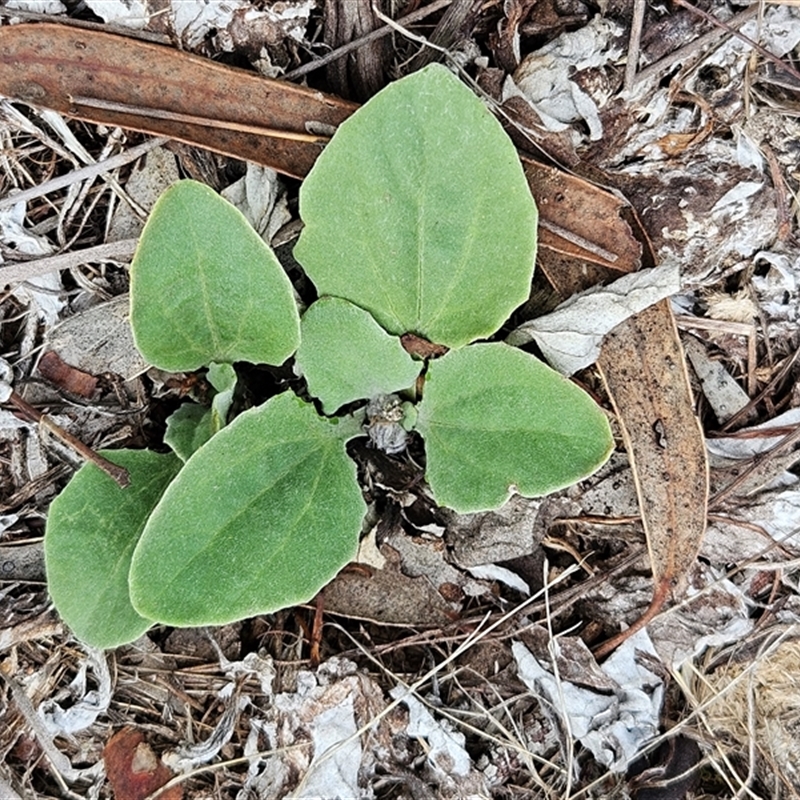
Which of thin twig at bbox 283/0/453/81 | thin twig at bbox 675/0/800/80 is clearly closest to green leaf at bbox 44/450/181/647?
thin twig at bbox 283/0/453/81

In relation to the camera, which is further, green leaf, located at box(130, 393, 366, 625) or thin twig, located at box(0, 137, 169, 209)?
thin twig, located at box(0, 137, 169, 209)

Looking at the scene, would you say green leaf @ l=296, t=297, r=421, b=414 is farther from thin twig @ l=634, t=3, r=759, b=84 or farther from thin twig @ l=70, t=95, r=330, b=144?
thin twig @ l=634, t=3, r=759, b=84

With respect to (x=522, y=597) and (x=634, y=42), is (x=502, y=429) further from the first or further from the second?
(x=634, y=42)

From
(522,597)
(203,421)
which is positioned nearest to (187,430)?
(203,421)

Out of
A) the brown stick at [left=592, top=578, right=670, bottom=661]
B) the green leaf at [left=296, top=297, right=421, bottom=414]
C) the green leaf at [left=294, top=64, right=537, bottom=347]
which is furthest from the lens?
the brown stick at [left=592, top=578, right=670, bottom=661]

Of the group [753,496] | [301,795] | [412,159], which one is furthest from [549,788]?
[412,159]

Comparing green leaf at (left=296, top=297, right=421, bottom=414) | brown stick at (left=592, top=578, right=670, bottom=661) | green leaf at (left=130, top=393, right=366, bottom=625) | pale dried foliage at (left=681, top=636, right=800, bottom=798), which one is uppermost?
green leaf at (left=296, top=297, right=421, bottom=414)

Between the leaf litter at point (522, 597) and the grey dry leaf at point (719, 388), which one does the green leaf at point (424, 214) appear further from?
the grey dry leaf at point (719, 388)

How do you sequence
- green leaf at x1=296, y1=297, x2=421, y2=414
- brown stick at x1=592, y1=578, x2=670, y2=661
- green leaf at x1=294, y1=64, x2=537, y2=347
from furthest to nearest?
1. brown stick at x1=592, y1=578, x2=670, y2=661
2. green leaf at x1=296, y1=297, x2=421, y2=414
3. green leaf at x1=294, y1=64, x2=537, y2=347
